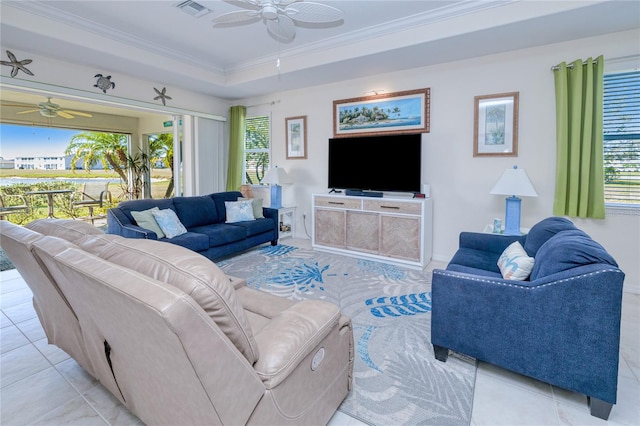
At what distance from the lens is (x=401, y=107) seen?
438 cm

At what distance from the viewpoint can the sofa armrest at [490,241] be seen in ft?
9.49

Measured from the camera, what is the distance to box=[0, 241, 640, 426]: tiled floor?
1.60 metres

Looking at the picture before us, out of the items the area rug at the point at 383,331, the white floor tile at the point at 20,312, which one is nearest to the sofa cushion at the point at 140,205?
the area rug at the point at 383,331

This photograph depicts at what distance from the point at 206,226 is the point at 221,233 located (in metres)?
0.44

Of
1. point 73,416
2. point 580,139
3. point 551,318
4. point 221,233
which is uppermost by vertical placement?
point 580,139

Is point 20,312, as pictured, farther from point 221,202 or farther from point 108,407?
point 221,202

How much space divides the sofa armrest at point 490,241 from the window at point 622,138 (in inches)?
51.2

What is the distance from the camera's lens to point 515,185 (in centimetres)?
316

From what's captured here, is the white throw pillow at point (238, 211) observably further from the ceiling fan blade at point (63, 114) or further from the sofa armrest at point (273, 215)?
the ceiling fan blade at point (63, 114)

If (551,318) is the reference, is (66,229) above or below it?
above

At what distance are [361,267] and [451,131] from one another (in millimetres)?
2026

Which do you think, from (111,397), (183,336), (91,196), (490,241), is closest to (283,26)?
(490,241)

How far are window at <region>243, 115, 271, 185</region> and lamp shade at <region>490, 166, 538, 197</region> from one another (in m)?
3.88

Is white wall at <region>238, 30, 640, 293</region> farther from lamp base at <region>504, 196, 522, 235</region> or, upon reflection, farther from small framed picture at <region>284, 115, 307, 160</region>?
lamp base at <region>504, 196, 522, 235</region>
